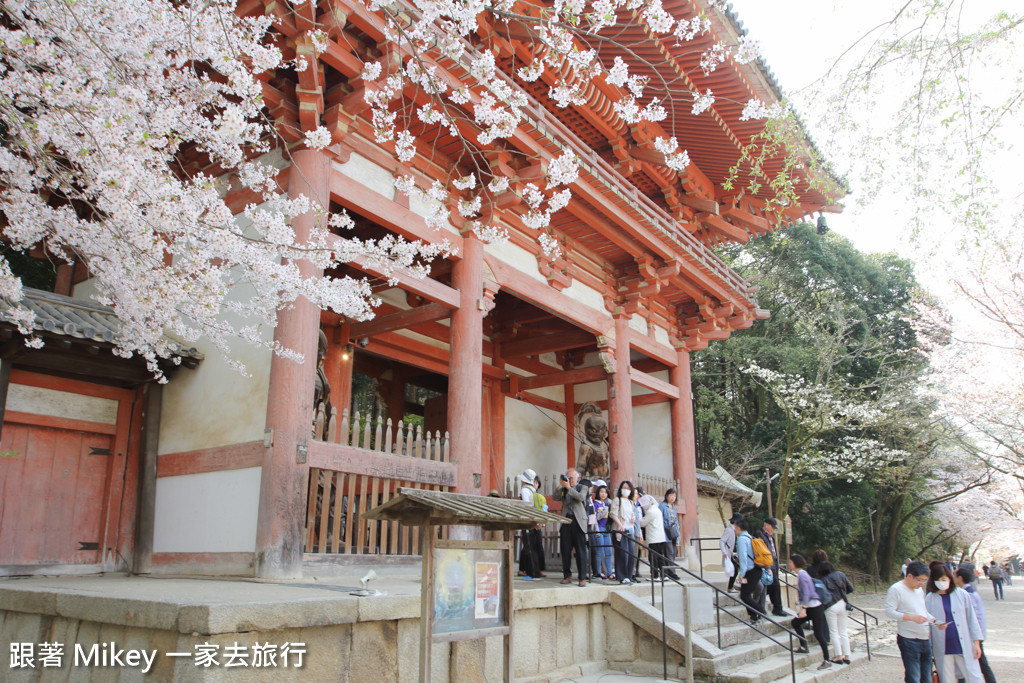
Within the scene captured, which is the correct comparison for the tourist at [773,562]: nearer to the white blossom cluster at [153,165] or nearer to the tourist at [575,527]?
the tourist at [575,527]

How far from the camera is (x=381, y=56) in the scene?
6301 millimetres

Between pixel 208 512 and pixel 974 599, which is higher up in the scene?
pixel 208 512

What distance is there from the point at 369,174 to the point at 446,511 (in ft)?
14.0

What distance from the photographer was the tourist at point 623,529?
7.84 meters

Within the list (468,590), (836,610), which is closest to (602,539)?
(836,610)

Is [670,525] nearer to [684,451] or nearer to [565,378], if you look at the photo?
[684,451]

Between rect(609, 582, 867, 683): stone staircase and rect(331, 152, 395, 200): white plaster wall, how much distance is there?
470 cm

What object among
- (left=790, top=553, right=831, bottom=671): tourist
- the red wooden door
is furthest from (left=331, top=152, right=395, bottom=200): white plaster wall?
(left=790, top=553, right=831, bottom=671): tourist

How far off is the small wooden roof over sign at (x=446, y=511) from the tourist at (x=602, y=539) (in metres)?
3.67

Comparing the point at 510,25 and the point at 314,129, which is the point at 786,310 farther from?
the point at 314,129

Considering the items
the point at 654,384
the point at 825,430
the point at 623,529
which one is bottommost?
the point at 623,529

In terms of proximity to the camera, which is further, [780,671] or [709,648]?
[780,671]

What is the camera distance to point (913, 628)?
19.5ft

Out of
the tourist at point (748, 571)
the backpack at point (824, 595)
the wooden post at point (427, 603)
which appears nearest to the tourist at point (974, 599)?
the backpack at point (824, 595)
